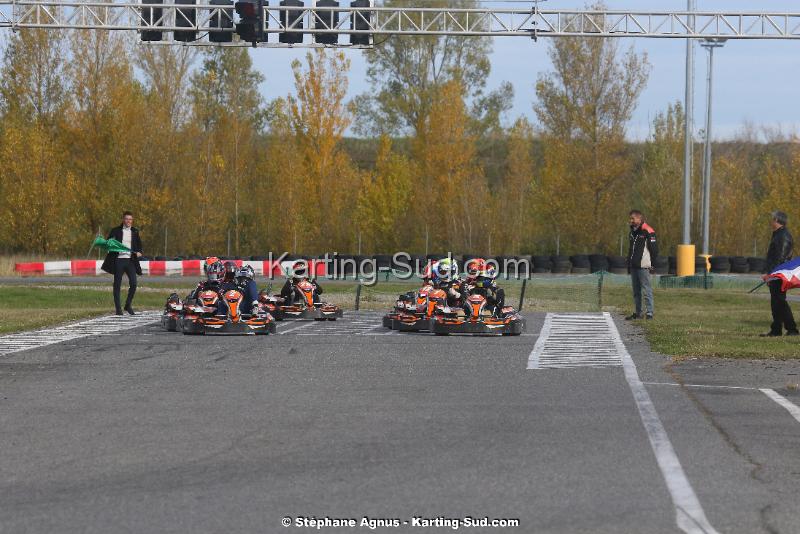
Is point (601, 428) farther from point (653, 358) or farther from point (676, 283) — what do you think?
point (676, 283)

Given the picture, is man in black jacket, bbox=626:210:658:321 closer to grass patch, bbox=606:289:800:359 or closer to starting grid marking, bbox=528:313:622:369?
grass patch, bbox=606:289:800:359

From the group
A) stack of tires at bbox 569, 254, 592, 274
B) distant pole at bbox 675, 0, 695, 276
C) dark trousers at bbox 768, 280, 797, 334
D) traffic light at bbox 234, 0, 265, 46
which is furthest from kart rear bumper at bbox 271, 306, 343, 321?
stack of tires at bbox 569, 254, 592, 274

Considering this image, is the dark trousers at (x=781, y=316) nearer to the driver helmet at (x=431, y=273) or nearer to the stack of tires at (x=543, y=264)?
the driver helmet at (x=431, y=273)

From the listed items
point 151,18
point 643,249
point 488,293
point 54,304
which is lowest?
point 54,304

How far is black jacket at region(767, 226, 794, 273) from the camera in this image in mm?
20000

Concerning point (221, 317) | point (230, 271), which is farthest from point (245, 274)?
point (221, 317)

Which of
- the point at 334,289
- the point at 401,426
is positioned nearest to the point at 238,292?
the point at 401,426

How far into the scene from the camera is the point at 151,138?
191ft

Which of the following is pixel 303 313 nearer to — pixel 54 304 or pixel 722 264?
pixel 54 304

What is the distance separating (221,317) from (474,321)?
405cm

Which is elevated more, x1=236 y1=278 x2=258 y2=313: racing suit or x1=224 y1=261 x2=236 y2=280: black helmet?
x1=224 y1=261 x2=236 y2=280: black helmet

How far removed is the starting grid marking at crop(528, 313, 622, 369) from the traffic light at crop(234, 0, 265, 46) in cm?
1021

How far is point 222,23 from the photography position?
31.2 metres

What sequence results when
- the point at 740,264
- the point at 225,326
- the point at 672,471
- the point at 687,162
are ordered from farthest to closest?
the point at 740,264
the point at 687,162
the point at 225,326
the point at 672,471
